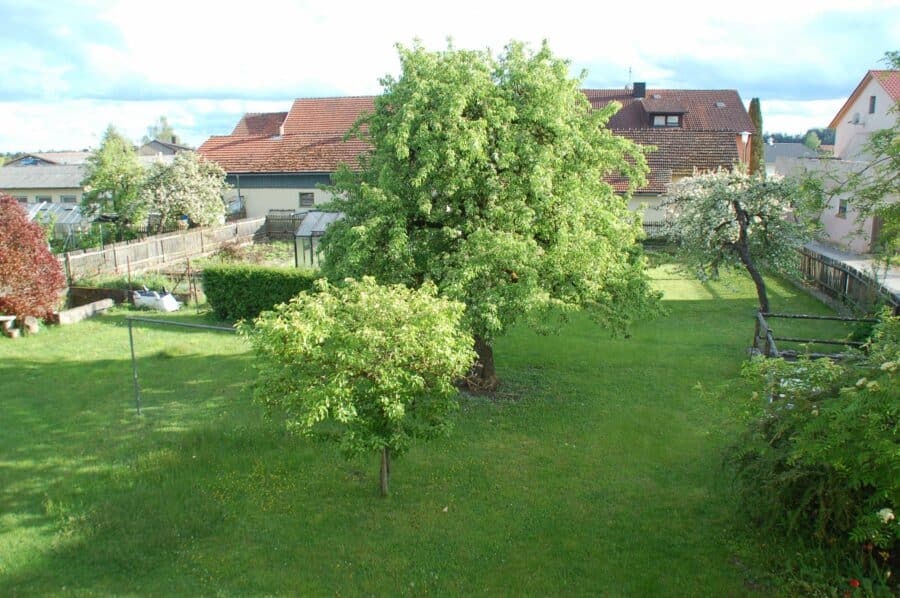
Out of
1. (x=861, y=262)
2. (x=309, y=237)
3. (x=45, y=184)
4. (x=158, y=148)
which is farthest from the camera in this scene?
(x=158, y=148)

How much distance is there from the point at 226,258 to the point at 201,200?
5851mm

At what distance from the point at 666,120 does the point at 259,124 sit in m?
27.2

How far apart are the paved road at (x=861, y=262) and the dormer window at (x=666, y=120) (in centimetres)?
1464

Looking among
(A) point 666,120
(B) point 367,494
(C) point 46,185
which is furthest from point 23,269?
(A) point 666,120

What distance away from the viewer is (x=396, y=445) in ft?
28.3

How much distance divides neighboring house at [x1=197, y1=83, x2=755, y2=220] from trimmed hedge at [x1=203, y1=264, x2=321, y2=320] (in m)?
11.4

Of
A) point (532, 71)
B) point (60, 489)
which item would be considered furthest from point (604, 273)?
point (60, 489)

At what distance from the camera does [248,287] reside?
20453mm

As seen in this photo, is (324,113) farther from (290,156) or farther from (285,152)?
(290,156)

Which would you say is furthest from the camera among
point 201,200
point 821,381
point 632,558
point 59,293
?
point 201,200

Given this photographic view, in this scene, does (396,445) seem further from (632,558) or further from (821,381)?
(821,381)

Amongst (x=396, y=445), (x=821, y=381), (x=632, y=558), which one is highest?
(x=821, y=381)

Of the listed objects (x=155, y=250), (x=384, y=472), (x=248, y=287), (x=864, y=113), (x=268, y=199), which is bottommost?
(x=384, y=472)

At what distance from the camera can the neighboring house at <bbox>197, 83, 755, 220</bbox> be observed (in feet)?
112
